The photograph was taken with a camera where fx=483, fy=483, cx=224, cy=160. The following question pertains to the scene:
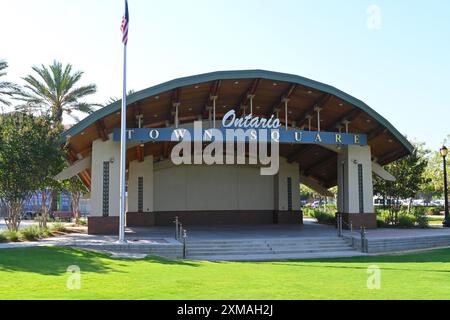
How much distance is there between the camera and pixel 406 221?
95.8ft

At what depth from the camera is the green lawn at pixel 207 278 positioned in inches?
361

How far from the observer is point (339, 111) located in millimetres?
25391

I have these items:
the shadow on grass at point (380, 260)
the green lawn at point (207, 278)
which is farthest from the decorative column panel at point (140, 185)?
the shadow on grass at point (380, 260)

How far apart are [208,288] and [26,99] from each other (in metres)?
28.0

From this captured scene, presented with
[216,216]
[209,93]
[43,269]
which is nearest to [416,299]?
[43,269]

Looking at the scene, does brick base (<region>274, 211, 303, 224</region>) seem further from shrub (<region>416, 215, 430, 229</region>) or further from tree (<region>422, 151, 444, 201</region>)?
tree (<region>422, 151, 444, 201</region>)

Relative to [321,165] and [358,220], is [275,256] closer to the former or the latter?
[358,220]

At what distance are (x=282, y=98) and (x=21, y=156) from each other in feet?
41.5

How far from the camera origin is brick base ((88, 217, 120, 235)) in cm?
2247

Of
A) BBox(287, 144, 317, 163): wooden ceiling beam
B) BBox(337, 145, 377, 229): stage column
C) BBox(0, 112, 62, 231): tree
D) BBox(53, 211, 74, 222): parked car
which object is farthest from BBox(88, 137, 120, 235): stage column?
BBox(53, 211, 74, 222): parked car

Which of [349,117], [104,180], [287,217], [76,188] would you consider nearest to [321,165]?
[287,217]

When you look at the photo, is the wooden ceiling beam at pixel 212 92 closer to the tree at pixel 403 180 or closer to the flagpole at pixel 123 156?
the flagpole at pixel 123 156

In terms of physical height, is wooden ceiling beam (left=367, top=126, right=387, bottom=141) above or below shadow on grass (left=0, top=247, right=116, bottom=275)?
above

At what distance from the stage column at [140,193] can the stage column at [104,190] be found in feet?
23.4
